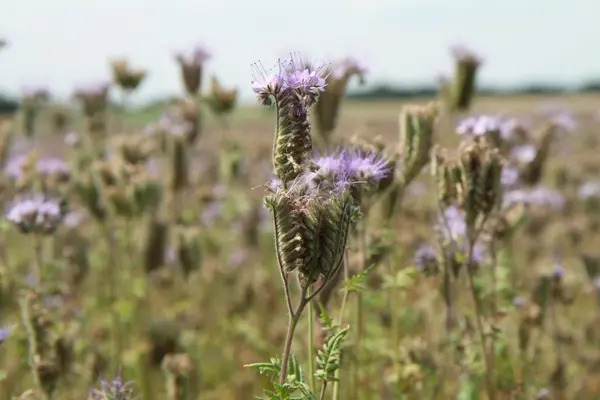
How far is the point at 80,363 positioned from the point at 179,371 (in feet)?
5.93

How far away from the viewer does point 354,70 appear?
4.39 m

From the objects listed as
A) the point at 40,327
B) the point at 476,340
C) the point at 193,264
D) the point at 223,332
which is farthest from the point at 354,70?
the point at 223,332

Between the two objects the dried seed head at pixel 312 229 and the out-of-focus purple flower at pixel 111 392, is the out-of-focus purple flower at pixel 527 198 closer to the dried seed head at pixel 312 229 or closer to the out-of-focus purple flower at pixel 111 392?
the dried seed head at pixel 312 229

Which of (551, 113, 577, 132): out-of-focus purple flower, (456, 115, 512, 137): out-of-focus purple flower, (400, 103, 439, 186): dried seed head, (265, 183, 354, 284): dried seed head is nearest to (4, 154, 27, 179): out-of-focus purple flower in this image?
(400, 103, 439, 186): dried seed head

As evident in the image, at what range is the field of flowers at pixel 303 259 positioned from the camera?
2.62 metres

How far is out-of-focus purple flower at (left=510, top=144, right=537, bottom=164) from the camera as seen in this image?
5647 mm

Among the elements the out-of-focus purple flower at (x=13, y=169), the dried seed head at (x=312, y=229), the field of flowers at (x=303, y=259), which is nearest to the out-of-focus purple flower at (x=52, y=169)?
the field of flowers at (x=303, y=259)

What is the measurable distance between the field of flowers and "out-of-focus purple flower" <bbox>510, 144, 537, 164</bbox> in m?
0.03

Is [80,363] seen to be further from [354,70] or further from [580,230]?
[580,230]

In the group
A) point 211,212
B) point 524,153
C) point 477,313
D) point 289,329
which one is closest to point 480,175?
point 477,313

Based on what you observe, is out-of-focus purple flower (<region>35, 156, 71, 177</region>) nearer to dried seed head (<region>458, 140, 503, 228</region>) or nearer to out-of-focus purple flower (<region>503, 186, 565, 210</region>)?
out-of-focus purple flower (<region>503, 186, 565, 210</region>)

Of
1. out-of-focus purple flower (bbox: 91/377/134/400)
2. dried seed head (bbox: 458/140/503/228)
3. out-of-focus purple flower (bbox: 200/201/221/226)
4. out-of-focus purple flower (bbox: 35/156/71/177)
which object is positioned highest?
dried seed head (bbox: 458/140/503/228)

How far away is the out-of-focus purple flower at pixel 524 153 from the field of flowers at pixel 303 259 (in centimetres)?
3

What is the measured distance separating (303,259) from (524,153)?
396cm
